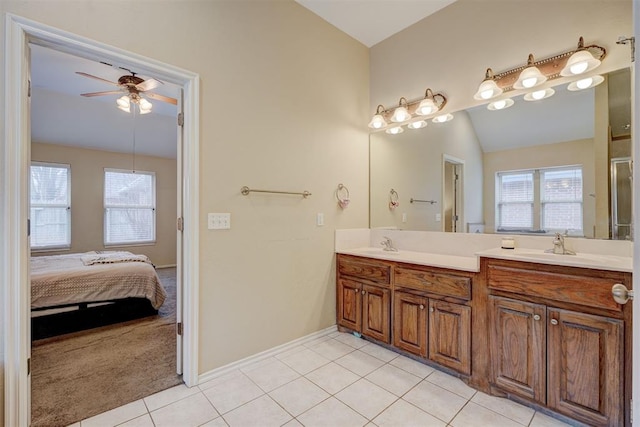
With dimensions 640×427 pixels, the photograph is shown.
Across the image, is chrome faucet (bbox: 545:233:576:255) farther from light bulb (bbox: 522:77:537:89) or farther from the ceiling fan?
the ceiling fan

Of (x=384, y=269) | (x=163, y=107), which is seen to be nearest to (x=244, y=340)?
(x=384, y=269)

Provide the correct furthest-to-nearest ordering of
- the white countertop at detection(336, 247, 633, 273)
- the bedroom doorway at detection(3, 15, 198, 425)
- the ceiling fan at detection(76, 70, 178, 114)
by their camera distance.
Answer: the ceiling fan at detection(76, 70, 178, 114), the white countertop at detection(336, 247, 633, 273), the bedroom doorway at detection(3, 15, 198, 425)

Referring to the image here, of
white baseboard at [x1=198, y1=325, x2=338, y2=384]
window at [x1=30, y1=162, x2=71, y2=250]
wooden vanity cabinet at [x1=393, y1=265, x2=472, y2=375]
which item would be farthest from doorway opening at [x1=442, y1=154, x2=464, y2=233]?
window at [x1=30, y1=162, x2=71, y2=250]

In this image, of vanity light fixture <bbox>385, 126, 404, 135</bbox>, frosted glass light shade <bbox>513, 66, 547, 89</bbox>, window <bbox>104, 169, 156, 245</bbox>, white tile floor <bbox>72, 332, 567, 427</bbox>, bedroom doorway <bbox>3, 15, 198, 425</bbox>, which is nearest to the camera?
bedroom doorway <bbox>3, 15, 198, 425</bbox>

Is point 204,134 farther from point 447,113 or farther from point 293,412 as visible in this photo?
point 447,113

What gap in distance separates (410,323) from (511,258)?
90 cm

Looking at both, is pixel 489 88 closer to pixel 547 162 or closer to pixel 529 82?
pixel 529 82

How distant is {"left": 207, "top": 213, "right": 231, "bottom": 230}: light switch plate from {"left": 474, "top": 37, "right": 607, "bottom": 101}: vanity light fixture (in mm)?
Result: 2151

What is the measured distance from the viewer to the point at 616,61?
1756 millimetres

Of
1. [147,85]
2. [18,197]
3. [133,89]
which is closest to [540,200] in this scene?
[18,197]

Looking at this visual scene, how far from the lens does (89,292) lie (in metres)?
2.97

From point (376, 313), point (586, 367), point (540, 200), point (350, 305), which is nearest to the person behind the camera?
point (586, 367)

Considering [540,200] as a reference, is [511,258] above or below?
below

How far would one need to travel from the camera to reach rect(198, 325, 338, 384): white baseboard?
2.02 m
